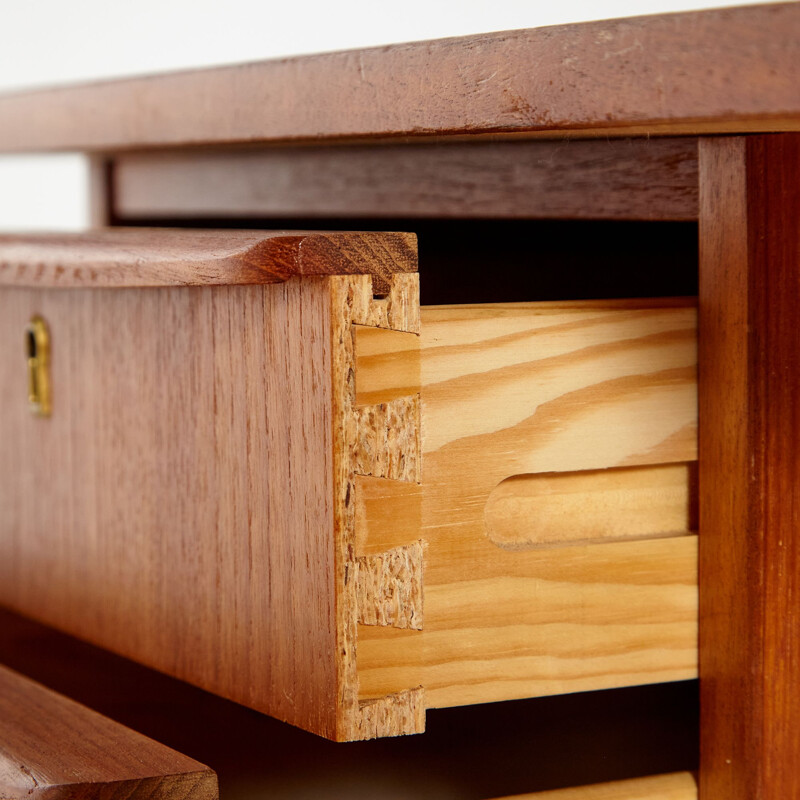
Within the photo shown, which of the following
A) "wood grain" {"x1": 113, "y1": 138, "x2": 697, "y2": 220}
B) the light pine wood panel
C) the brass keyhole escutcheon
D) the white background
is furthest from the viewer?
the white background

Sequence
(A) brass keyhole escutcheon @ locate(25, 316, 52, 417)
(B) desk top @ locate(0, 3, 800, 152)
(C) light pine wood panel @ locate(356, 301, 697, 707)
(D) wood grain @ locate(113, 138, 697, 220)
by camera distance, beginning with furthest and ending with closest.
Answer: (A) brass keyhole escutcheon @ locate(25, 316, 52, 417) < (D) wood grain @ locate(113, 138, 697, 220) < (C) light pine wood panel @ locate(356, 301, 697, 707) < (B) desk top @ locate(0, 3, 800, 152)

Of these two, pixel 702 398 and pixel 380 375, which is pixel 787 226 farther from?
pixel 380 375

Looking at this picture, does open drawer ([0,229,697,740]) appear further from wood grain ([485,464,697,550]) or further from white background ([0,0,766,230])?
white background ([0,0,766,230])

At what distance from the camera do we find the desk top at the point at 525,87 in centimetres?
50

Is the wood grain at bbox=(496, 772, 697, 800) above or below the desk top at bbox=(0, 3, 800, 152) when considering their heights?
below

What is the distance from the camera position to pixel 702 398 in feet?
2.16

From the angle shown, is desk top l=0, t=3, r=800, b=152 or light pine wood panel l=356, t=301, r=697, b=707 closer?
desk top l=0, t=3, r=800, b=152

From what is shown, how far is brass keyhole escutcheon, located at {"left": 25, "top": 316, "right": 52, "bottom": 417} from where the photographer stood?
81cm

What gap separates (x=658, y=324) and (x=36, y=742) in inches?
12.9

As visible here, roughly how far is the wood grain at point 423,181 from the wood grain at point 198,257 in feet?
0.54

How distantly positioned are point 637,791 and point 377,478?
213mm

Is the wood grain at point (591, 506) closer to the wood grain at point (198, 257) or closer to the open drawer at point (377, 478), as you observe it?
the open drawer at point (377, 478)

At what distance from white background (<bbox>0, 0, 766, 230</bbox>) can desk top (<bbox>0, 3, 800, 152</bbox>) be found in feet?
1.20

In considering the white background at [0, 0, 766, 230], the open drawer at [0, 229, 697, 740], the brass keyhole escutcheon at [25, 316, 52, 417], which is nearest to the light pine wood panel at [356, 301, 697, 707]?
the open drawer at [0, 229, 697, 740]
